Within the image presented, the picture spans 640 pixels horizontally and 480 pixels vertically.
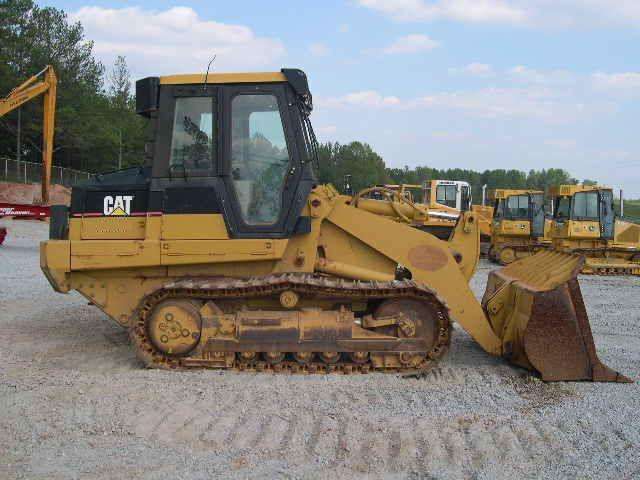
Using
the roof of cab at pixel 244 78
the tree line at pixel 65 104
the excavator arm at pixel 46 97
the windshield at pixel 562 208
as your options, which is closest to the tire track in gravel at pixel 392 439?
the roof of cab at pixel 244 78

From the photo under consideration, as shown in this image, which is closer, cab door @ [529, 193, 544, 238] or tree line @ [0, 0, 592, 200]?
cab door @ [529, 193, 544, 238]

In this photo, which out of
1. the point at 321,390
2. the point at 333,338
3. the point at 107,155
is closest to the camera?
the point at 321,390

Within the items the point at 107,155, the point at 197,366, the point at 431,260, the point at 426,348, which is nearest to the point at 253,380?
the point at 197,366

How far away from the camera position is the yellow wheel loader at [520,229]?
816 inches

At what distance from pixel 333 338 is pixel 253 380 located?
0.91m

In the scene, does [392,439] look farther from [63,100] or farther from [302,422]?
[63,100]

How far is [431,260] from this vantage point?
22.5 ft

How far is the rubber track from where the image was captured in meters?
6.43

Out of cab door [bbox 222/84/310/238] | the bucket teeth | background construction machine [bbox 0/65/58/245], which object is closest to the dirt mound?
background construction machine [bbox 0/65/58/245]

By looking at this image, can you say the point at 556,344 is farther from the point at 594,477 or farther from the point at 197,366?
the point at 197,366

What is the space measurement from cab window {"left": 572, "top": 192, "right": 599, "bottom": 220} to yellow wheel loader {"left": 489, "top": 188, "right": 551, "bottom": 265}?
2230 mm

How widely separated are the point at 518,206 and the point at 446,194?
4.69m

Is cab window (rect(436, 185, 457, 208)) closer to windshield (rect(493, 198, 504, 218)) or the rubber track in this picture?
windshield (rect(493, 198, 504, 218))

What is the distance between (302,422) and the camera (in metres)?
5.18
